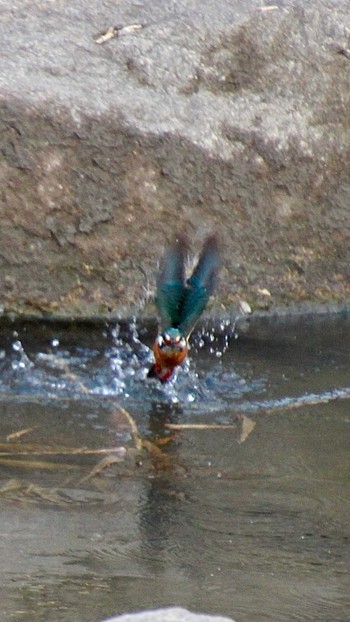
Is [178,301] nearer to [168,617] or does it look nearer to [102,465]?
[102,465]

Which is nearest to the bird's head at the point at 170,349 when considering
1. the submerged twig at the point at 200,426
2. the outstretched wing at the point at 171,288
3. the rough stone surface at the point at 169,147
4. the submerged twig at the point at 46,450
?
the outstretched wing at the point at 171,288

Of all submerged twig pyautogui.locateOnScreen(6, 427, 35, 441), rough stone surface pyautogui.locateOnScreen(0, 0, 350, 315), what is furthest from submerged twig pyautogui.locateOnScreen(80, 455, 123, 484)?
rough stone surface pyautogui.locateOnScreen(0, 0, 350, 315)

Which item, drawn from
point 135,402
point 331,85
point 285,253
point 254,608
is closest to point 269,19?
point 331,85

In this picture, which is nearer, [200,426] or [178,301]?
[200,426]

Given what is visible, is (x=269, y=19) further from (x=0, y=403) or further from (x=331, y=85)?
(x=0, y=403)

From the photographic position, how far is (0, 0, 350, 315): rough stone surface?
5.56 meters

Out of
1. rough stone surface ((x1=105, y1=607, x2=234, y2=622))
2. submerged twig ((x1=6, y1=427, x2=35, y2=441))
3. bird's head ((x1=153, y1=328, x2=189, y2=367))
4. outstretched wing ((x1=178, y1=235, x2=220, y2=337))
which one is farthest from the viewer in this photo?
outstretched wing ((x1=178, y1=235, x2=220, y2=337))

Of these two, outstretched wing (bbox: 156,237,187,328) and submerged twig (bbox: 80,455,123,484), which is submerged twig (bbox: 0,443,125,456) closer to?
submerged twig (bbox: 80,455,123,484)

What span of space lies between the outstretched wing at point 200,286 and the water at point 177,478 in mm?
263

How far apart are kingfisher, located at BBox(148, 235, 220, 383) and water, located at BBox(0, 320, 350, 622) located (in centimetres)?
15

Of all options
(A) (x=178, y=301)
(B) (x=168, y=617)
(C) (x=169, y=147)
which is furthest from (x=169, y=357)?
(B) (x=168, y=617)

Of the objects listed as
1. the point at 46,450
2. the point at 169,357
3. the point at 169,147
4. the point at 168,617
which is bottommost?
the point at 169,357

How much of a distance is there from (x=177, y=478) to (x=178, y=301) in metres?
1.21

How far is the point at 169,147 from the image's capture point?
223 inches
